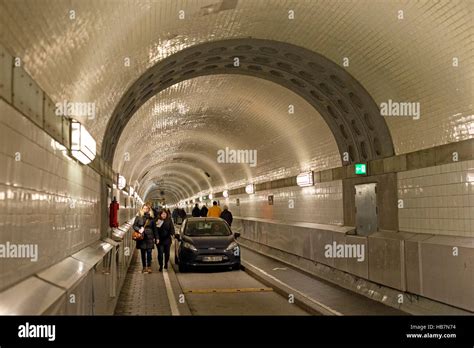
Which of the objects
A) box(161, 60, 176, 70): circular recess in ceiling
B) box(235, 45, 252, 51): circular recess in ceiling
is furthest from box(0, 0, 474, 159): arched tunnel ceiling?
box(235, 45, 252, 51): circular recess in ceiling

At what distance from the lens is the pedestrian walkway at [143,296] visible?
8.83 meters

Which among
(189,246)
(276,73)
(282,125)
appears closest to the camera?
(276,73)

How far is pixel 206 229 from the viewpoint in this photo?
15.4m

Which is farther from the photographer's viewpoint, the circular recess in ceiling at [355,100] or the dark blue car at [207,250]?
the dark blue car at [207,250]

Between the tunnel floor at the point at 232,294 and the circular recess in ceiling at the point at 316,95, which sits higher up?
the circular recess in ceiling at the point at 316,95

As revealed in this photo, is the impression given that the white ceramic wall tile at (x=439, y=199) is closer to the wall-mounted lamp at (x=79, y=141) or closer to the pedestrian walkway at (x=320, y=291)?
the pedestrian walkway at (x=320, y=291)

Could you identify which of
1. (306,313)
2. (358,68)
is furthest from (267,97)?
(306,313)

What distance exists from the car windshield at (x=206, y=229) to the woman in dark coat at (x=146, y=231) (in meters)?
1.26

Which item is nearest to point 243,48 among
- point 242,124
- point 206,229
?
point 206,229

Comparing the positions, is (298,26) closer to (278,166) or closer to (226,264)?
(226,264)

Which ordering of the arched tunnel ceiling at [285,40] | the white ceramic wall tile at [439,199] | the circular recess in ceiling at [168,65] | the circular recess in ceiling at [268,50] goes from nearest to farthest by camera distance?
the arched tunnel ceiling at [285,40], the white ceramic wall tile at [439,199], the circular recess in ceiling at [168,65], the circular recess in ceiling at [268,50]

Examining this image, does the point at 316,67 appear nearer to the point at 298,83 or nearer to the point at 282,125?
the point at 298,83

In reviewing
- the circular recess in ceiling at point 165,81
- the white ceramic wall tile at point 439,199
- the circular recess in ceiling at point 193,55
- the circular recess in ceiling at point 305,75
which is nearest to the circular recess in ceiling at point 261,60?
the circular recess in ceiling at point 305,75

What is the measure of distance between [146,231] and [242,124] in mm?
5468
